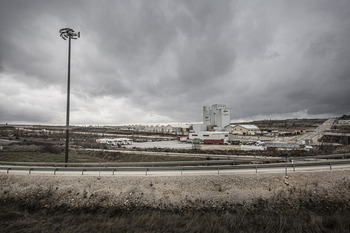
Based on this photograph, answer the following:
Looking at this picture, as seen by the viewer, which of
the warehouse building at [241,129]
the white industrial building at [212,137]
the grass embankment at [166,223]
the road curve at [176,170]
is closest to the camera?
the grass embankment at [166,223]

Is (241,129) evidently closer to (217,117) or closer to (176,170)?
(217,117)

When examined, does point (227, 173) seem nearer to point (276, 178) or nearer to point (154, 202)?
point (276, 178)

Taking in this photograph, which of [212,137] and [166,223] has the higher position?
[212,137]

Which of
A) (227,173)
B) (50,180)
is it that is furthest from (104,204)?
(227,173)

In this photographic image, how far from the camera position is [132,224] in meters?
7.75

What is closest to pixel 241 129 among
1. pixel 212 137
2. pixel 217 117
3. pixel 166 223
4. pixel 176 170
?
pixel 217 117

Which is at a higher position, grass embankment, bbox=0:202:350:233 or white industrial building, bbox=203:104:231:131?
white industrial building, bbox=203:104:231:131

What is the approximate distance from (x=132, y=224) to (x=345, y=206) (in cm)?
1323

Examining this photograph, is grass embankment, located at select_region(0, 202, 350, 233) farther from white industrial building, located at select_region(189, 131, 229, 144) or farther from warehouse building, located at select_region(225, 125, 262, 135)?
warehouse building, located at select_region(225, 125, 262, 135)

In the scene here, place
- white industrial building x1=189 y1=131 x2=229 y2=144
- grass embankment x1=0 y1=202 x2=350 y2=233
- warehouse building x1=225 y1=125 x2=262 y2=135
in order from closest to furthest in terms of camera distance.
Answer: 1. grass embankment x1=0 y1=202 x2=350 y2=233
2. white industrial building x1=189 y1=131 x2=229 y2=144
3. warehouse building x1=225 y1=125 x2=262 y2=135

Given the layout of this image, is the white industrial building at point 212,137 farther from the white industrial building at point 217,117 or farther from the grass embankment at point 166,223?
the grass embankment at point 166,223

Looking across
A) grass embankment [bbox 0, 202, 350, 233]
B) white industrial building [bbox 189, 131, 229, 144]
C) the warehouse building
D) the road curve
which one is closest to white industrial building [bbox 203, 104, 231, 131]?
the warehouse building

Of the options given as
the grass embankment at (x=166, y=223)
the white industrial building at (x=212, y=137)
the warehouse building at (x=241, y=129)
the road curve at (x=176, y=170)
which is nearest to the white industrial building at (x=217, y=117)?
the warehouse building at (x=241, y=129)

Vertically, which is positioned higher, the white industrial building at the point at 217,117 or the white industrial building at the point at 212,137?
the white industrial building at the point at 217,117
